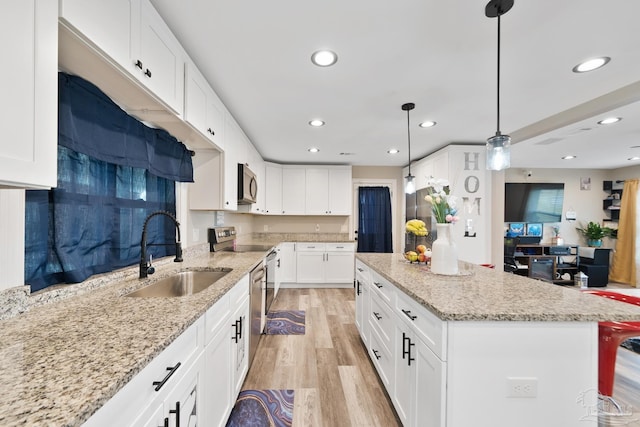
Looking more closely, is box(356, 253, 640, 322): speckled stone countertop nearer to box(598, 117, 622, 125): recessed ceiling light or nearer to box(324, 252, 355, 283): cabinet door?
box(598, 117, 622, 125): recessed ceiling light

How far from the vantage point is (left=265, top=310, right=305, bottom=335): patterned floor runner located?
2984mm

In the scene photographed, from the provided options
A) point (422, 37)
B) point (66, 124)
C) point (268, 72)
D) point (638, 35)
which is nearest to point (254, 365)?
point (66, 124)

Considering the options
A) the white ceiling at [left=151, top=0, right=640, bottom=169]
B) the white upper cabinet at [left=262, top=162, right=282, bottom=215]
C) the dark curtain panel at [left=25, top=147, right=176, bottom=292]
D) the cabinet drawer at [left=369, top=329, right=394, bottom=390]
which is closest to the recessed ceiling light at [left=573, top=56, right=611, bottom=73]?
the white ceiling at [left=151, top=0, right=640, bottom=169]

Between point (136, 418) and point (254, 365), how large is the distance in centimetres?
175

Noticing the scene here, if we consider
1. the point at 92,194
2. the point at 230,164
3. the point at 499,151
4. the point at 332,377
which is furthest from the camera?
the point at 230,164

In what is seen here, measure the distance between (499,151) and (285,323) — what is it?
109 inches

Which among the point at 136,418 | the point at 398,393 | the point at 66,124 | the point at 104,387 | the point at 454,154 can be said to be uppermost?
the point at 454,154

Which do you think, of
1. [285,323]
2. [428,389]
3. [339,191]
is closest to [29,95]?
[428,389]

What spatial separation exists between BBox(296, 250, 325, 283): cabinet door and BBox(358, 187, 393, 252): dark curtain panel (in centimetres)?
103

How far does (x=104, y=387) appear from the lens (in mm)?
584

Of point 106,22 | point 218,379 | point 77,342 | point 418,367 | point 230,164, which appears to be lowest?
point 218,379

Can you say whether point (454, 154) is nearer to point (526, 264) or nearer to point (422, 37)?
point (422, 37)

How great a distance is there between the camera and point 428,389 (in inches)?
48.0

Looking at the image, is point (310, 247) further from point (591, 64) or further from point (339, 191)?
point (591, 64)
